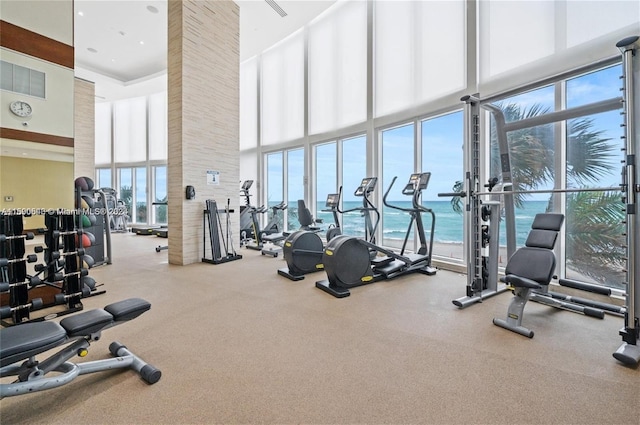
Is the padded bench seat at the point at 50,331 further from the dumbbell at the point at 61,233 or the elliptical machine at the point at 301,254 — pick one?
the elliptical machine at the point at 301,254

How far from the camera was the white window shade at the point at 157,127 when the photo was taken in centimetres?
1186

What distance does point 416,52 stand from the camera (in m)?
5.71

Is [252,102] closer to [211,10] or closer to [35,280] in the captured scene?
[211,10]

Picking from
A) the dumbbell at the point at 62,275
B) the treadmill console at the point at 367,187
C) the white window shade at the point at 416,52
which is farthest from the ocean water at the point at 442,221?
the dumbbell at the point at 62,275

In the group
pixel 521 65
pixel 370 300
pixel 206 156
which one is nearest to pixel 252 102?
pixel 206 156

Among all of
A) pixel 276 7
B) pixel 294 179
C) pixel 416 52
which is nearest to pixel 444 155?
pixel 416 52

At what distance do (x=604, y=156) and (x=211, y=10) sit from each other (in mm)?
6906

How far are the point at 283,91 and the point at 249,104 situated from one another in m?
1.62

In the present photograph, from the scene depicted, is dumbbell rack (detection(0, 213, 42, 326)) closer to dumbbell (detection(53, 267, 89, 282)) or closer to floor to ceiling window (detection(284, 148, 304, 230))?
dumbbell (detection(53, 267, 89, 282))

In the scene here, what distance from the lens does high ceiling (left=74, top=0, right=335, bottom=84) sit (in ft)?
23.1

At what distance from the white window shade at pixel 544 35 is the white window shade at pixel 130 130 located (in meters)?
12.4

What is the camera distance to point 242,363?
7.04 feet

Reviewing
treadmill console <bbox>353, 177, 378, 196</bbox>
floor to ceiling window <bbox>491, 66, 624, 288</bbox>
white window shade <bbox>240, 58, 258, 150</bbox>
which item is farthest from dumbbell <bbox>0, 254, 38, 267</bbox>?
white window shade <bbox>240, 58, 258, 150</bbox>

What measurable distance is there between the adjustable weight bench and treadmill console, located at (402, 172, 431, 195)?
13.0ft
